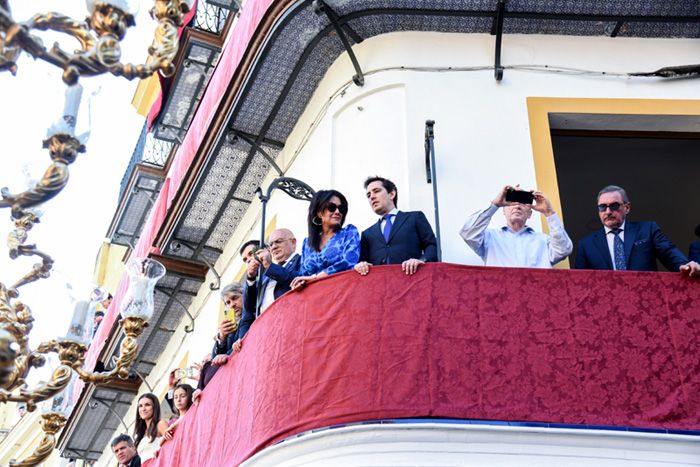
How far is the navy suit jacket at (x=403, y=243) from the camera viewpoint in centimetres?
738

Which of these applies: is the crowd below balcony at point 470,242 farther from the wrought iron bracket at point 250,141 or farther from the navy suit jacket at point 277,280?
the wrought iron bracket at point 250,141

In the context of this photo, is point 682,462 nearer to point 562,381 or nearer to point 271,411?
point 562,381

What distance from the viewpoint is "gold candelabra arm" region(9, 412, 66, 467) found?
556 centimetres

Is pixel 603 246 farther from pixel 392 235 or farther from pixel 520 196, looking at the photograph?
pixel 392 235

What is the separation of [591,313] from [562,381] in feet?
1.87

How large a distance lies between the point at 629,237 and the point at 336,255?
2.31m

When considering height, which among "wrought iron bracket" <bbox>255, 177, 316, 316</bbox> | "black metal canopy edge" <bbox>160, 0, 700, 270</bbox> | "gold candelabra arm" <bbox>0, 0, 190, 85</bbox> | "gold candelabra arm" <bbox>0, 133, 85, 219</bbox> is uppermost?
"black metal canopy edge" <bbox>160, 0, 700, 270</bbox>

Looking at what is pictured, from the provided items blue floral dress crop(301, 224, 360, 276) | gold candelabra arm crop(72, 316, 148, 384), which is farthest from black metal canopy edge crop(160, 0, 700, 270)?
gold candelabra arm crop(72, 316, 148, 384)

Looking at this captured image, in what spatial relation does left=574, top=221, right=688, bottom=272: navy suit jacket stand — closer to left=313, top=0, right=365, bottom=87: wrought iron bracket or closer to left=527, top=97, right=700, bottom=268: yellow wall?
left=527, top=97, right=700, bottom=268: yellow wall

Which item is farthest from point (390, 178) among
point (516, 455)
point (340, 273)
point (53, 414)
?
point (53, 414)

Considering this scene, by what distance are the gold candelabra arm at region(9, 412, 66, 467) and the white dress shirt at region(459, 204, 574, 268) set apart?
11.0ft

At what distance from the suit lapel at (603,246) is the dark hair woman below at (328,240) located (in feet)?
6.25

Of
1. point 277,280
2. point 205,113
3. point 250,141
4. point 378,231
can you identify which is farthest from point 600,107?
point 205,113

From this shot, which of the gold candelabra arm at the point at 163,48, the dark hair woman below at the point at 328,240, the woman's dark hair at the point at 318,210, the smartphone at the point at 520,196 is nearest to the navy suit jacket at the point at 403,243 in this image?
the dark hair woman below at the point at 328,240
